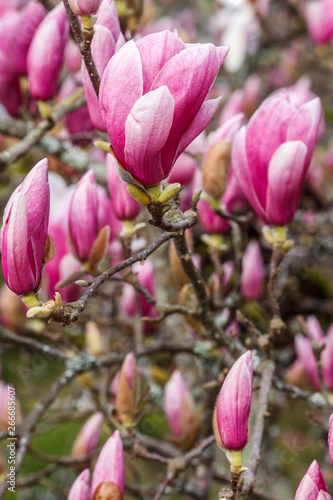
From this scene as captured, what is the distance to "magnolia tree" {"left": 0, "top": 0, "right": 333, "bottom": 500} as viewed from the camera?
1.35ft

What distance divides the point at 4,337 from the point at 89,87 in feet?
1.59

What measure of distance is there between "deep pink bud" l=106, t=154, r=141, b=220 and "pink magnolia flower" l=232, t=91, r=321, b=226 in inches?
5.6

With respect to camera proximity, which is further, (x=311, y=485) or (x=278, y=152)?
(x=278, y=152)

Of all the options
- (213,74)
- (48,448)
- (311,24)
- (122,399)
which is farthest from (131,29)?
(48,448)

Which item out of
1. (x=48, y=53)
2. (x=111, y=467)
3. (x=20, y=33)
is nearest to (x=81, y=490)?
(x=111, y=467)

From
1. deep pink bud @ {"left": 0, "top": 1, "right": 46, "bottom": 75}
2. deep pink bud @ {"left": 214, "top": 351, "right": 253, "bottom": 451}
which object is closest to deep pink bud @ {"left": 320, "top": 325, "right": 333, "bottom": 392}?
deep pink bud @ {"left": 214, "top": 351, "right": 253, "bottom": 451}

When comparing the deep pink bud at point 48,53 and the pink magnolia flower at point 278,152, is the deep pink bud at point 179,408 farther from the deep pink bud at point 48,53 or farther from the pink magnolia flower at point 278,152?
the deep pink bud at point 48,53

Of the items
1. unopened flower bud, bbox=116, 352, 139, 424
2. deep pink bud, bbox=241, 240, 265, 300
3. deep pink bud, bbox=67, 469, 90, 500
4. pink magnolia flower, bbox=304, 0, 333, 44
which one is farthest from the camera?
pink magnolia flower, bbox=304, 0, 333, 44

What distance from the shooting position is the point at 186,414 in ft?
2.64

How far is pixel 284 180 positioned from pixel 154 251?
188 mm

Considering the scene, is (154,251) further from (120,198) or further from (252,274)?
(252,274)

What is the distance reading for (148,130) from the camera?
383mm

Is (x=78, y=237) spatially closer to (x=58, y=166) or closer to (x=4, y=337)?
(x=4, y=337)

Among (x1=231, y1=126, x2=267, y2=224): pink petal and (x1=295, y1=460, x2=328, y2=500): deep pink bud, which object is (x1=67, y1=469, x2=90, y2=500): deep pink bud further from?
(x1=231, y1=126, x2=267, y2=224): pink petal
